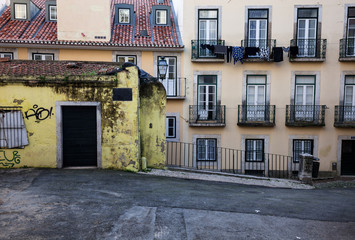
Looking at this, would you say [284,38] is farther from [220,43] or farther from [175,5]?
[175,5]

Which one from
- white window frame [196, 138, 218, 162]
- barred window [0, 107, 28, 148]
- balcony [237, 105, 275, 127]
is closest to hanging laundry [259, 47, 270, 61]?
balcony [237, 105, 275, 127]

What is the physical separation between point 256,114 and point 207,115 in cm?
265

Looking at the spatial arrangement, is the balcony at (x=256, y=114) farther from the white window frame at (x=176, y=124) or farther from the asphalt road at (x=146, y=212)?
the asphalt road at (x=146, y=212)

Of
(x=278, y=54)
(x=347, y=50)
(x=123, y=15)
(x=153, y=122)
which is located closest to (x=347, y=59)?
(x=347, y=50)

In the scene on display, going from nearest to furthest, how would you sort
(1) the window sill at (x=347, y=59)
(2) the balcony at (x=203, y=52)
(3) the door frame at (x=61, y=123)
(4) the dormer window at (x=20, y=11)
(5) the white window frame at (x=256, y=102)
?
(3) the door frame at (x=61, y=123), (1) the window sill at (x=347, y=59), (2) the balcony at (x=203, y=52), (5) the white window frame at (x=256, y=102), (4) the dormer window at (x=20, y=11)

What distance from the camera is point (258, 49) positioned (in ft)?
50.7

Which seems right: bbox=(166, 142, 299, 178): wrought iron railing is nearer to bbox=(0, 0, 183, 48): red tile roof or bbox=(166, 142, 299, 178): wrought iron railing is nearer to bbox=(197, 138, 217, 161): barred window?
bbox=(197, 138, 217, 161): barred window

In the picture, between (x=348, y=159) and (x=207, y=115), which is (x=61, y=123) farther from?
(x=348, y=159)

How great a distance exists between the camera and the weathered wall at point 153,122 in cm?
1089

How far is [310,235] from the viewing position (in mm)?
5227

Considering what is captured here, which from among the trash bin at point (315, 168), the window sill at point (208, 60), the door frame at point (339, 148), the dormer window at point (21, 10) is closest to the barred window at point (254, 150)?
the trash bin at point (315, 168)

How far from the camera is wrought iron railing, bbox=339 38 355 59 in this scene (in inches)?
620

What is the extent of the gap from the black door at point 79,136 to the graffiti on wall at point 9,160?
140 cm

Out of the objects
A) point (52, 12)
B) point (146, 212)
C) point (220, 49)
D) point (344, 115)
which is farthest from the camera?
point (52, 12)
